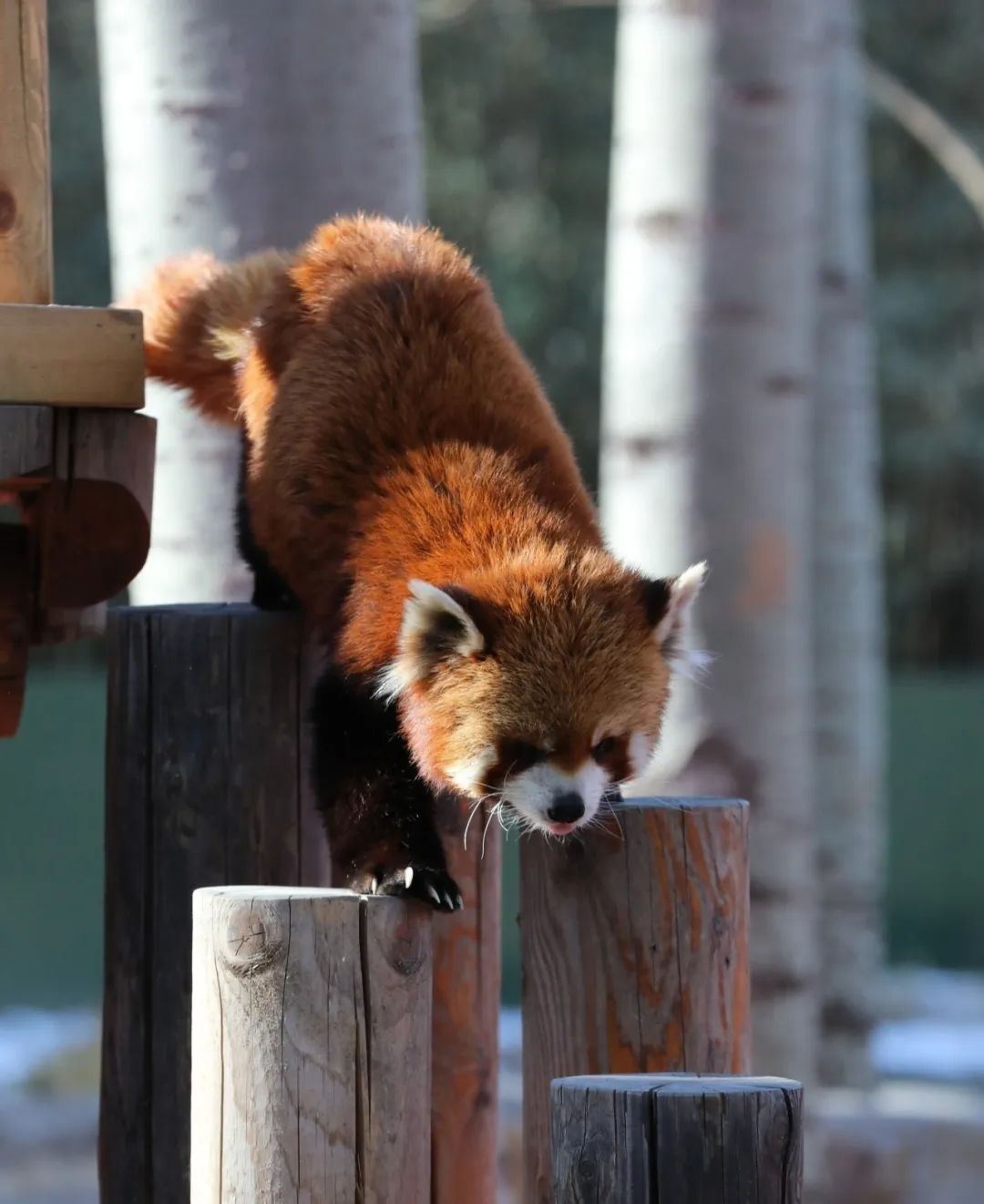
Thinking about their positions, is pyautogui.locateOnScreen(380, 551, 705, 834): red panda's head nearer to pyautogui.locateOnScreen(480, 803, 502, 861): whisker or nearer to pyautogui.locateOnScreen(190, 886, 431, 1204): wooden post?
pyautogui.locateOnScreen(480, 803, 502, 861): whisker

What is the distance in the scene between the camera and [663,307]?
413 cm

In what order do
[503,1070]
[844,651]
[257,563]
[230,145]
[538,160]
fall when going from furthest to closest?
[538,160] < [503,1070] < [844,651] < [230,145] < [257,563]

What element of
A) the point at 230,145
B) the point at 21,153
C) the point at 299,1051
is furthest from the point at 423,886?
the point at 230,145

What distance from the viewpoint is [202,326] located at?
305cm

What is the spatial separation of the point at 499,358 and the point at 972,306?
1219 centimetres

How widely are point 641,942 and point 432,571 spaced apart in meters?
0.63

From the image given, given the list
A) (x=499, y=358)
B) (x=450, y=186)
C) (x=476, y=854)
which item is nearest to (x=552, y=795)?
(x=476, y=854)

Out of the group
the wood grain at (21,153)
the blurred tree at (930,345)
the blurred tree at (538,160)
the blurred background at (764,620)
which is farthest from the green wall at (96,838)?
the wood grain at (21,153)

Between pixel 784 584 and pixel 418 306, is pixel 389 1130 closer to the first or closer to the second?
pixel 418 306

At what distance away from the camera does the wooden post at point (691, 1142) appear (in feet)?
5.38

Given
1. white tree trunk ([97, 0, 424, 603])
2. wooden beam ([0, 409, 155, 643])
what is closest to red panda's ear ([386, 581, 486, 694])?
wooden beam ([0, 409, 155, 643])

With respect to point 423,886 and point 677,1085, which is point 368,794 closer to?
point 423,886

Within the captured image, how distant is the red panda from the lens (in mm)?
2371

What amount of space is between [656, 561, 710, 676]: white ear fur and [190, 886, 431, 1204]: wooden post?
0.80 meters
